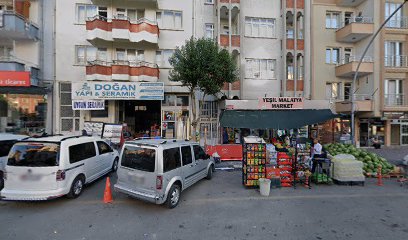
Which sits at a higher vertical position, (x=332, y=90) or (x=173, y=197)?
(x=332, y=90)

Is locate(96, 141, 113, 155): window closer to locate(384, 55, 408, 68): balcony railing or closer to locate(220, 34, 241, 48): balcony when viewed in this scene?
locate(220, 34, 241, 48): balcony

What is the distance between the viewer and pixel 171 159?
6.04m

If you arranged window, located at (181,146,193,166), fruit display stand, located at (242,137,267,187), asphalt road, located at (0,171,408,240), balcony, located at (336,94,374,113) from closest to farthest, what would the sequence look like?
asphalt road, located at (0,171,408,240), window, located at (181,146,193,166), fruit display stand, located at (242,137,267,187), balcony, located at (336,94,374,113)

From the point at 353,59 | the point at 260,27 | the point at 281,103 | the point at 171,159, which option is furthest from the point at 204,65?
the point at 353,59

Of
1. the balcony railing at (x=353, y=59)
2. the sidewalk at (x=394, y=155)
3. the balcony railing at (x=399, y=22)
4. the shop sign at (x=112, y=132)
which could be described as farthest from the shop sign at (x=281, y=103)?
the balcony railing at (x=399, y=22)

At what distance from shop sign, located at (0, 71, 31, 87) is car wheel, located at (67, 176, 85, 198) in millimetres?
10437

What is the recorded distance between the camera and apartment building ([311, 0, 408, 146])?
1636 centimetres

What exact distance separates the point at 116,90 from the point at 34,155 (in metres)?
8.99

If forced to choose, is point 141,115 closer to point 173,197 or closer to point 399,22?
point 173,197

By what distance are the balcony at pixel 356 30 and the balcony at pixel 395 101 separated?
16.9 ft

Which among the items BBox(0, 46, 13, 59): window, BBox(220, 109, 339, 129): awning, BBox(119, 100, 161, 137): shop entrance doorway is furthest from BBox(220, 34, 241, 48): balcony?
BBox(0, 46, 13, 59): window

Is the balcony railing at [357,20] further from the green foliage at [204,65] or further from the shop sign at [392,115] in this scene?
the green foliage at [204,65]

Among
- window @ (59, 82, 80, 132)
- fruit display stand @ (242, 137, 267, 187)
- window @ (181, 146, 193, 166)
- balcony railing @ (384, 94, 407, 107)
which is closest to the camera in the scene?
window @ (181, 146, 193, 166)

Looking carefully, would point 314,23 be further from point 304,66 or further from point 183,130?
point 183,130
